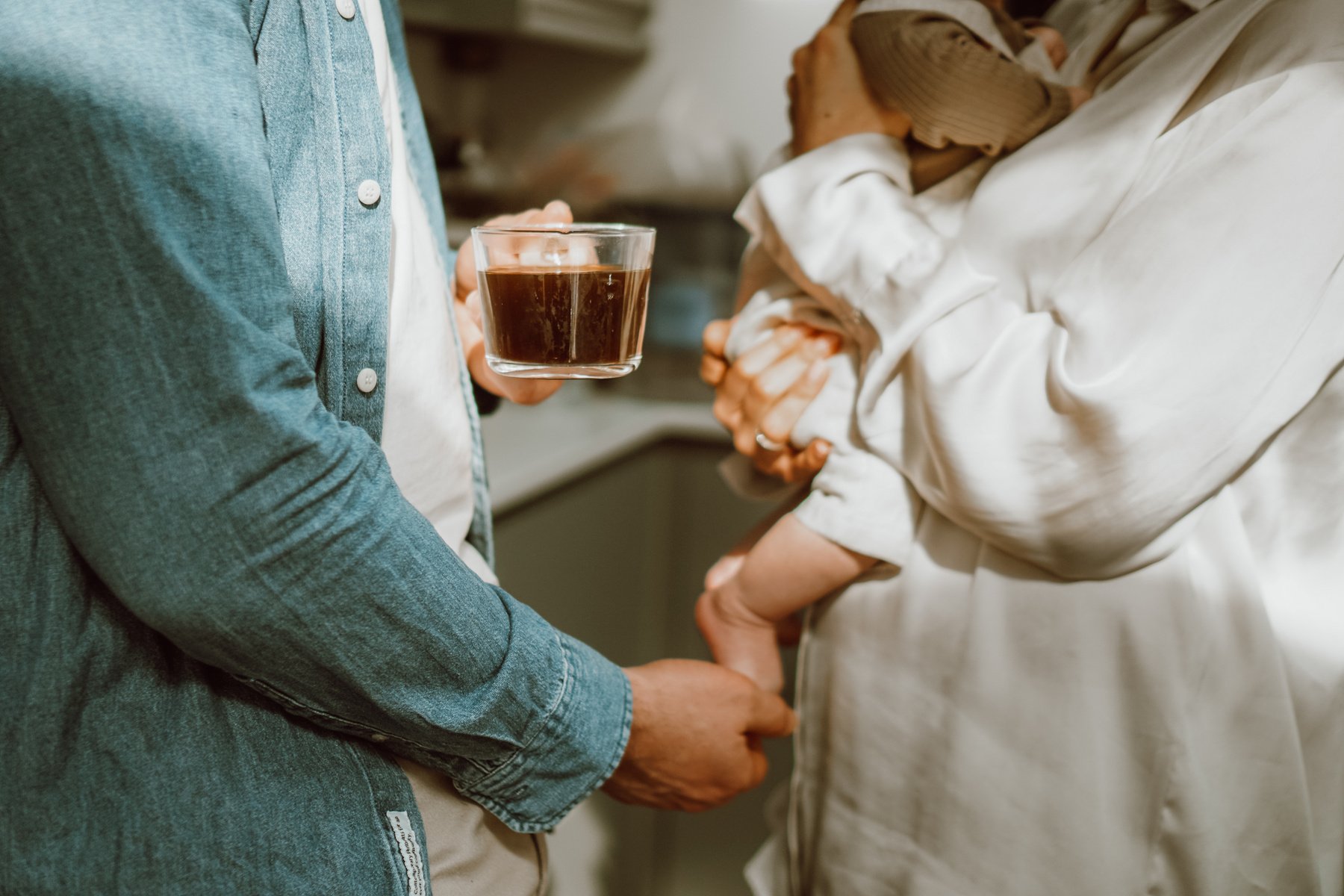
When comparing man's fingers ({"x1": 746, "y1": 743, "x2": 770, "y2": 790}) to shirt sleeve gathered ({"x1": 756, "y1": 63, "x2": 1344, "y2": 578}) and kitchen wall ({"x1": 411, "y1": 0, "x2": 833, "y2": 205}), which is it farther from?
kitchen wall ({"x1": 411, "y1": 0, "x2": 833, "y2": 205})

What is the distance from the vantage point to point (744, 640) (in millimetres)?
809

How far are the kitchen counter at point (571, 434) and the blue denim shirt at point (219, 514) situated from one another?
76 cm

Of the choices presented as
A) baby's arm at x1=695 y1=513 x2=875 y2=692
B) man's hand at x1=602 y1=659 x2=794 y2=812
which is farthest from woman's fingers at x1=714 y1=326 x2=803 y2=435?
man's hand at x1=602 y1=659 x2=794 y2=812

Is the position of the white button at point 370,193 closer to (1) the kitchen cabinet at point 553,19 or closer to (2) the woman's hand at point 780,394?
(2) the woman's hand at point 780,394

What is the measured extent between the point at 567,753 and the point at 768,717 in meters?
0.21

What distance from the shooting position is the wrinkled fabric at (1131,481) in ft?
1.74

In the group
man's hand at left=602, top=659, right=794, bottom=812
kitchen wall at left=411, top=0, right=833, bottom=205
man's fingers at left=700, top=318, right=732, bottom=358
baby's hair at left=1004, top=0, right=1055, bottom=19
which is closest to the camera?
man's hand at left=602, top=659, right=794, bottom=812

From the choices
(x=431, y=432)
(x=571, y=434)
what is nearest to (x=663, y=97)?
(x=571, y=434)

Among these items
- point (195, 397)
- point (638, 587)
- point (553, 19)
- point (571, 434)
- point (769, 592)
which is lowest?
point (638, 587)

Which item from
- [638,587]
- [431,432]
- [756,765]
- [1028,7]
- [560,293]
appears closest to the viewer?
[560,293]

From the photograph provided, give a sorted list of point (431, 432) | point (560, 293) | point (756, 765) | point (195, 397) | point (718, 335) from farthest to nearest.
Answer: point (718, 335)
point (756, 765)
point (431, 432)
point (560, 293)
point (195, 397)

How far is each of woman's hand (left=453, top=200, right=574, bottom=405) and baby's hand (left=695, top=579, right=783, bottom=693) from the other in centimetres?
25

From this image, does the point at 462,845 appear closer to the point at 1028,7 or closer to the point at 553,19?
the point at 1028,7

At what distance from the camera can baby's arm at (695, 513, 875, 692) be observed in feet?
2.35
